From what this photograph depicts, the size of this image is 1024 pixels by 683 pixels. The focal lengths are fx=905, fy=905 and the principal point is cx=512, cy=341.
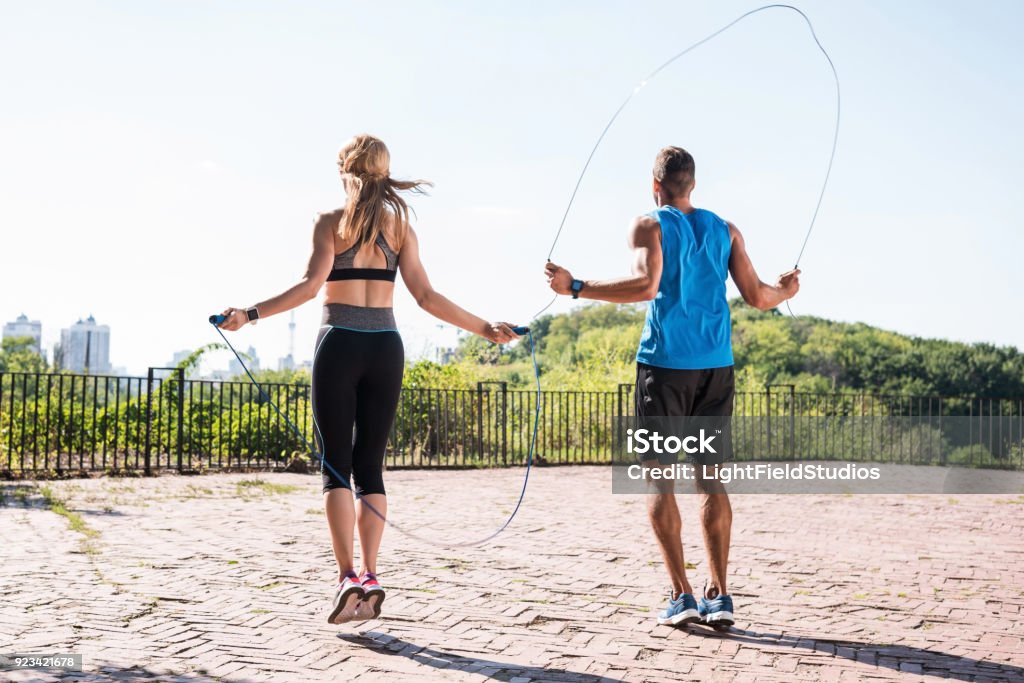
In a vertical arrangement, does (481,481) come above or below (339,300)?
below

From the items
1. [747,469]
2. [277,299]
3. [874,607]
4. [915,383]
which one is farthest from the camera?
[915,383]

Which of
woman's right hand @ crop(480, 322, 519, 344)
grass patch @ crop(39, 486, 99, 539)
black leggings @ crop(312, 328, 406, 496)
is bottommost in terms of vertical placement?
grass patch @ crop(39, 486, 99, 539)

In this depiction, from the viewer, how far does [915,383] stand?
4972 centimetres

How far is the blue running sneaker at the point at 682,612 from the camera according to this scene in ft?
12.8

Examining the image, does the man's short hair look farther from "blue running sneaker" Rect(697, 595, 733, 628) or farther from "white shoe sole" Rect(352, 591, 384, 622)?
"white shoe sole" Rect(352, 591, 384, 622)

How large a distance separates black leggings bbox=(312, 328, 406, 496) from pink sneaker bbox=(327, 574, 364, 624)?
0.41 metres

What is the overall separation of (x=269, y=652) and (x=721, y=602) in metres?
1.90

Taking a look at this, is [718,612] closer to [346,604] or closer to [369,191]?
[346,604]

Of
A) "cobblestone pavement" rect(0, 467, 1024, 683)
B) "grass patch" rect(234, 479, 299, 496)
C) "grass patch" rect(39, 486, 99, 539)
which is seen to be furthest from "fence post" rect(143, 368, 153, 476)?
"cobblestone pavement" rect(0, 467, 1024, 683)

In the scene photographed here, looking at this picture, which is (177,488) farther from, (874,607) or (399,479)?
(874,607)

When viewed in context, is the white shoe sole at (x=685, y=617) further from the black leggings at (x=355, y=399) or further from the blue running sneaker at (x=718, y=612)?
the black leggings at (x=355, y=399)

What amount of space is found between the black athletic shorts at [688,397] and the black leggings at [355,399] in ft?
3.60

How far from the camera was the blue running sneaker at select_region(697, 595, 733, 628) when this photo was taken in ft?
12.8

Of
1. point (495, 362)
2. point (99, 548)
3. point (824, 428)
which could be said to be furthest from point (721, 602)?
point (495, 362)
